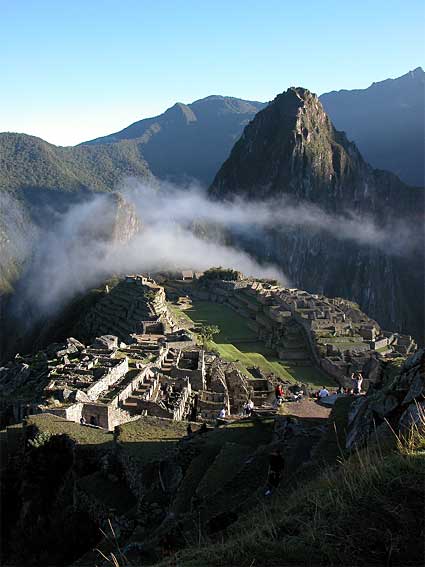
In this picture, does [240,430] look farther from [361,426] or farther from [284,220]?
[284,220]

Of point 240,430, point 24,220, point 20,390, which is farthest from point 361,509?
point 24,220

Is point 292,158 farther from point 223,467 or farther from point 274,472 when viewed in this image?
point 274,472

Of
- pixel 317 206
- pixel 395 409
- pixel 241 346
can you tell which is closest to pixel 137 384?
pixel 395 409

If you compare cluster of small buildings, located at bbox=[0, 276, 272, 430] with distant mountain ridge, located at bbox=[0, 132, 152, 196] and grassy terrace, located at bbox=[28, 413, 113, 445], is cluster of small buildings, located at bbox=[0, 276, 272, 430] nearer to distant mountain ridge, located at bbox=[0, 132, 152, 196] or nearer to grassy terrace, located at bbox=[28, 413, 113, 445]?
grassy terrace, located at bbox=[28, 413, 113, 445]

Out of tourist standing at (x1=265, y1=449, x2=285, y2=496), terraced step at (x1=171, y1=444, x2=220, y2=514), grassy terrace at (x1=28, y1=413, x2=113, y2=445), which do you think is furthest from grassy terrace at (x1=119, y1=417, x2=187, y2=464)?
tourist standing at (x1=265, y1=449, x2=285, y2=496)

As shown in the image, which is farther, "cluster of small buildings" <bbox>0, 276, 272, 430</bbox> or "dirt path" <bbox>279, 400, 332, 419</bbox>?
"cluster of small buildings" <bbox>0, 276, 272, 430</bbox>

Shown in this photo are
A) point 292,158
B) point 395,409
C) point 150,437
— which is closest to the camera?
point 395,409
